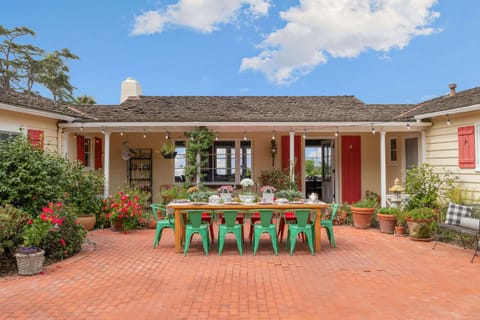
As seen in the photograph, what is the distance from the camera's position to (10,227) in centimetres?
523

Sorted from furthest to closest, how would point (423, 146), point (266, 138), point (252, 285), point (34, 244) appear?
point (266, 138) < point (423, 146) < point (34, 244) < point (252, 285)

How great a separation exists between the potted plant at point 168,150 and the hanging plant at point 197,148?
0.70 meters

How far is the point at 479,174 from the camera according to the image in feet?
25.8

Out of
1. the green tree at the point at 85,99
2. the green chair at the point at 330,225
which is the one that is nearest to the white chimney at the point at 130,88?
the green chair at the point at 330,225

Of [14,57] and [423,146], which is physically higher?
[14,57]

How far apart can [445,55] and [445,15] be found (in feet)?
4.46

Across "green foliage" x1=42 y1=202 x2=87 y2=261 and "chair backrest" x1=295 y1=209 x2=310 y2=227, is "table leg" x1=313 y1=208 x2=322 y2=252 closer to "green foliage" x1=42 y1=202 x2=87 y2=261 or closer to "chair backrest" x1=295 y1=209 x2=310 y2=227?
"chair backrest" x1=295 y1=209 x2=310 y2=227

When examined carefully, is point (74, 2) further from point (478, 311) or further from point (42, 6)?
point (478, 311)

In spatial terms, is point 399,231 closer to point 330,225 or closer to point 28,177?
point 330,225

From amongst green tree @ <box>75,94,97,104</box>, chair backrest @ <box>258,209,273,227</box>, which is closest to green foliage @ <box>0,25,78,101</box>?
green tree @ <box>75,94,97,104</box>

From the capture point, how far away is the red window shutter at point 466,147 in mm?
8031

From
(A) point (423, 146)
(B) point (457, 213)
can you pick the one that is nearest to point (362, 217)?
(B) point (457, 213)

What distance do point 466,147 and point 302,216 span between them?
4.94 meters

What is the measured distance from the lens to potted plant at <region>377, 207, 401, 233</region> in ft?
26.3
